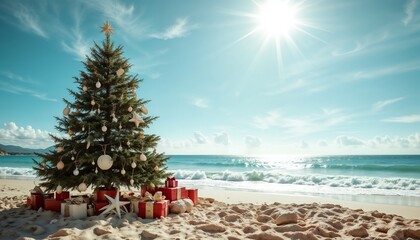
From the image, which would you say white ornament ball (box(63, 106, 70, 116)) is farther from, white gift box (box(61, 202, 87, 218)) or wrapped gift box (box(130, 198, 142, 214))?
wrapped gift box (box(130, 198, 142, 214))

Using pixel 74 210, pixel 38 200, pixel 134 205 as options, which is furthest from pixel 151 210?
pixel 38 200

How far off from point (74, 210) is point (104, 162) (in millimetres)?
1159

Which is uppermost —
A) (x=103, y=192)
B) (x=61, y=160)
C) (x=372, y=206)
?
(x=61, y=160)

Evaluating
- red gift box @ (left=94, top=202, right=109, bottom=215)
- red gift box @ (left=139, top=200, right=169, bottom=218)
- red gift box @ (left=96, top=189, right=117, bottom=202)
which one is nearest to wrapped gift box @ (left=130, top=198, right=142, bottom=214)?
red gift box @ (left=139, top=200, right=169, bottom=218)

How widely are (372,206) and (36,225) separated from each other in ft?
31.9

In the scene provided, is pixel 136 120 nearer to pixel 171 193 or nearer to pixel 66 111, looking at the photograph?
pixel 66 111

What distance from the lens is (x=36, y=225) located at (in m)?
5.43

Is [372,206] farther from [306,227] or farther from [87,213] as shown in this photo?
[87,213]

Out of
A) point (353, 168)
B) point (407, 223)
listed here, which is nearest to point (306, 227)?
point (407, 223)

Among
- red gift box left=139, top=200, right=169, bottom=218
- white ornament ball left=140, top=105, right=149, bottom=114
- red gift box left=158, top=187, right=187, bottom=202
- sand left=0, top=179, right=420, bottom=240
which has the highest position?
white ornament ball left=140, top=105, right=149, bottom=114

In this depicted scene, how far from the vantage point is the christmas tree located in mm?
6645

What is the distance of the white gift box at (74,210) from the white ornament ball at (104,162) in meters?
0.88

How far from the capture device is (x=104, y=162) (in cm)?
641

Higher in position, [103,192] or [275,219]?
[103,192]
